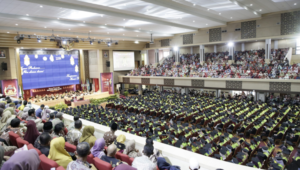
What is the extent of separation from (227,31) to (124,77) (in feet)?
45.7

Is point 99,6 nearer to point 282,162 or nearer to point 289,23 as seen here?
point 282,162

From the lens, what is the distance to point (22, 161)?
2.33 meters

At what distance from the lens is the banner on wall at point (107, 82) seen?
81.7ft

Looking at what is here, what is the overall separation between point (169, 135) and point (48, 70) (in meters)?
19.6

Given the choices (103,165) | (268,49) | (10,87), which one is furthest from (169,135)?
(10,87)

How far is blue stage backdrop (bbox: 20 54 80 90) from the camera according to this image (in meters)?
20.6

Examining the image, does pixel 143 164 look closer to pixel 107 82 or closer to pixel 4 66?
pixel 4 66

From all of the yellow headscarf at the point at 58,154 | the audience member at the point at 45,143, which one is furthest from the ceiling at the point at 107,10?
the yellow headscarf at the point at 58,154

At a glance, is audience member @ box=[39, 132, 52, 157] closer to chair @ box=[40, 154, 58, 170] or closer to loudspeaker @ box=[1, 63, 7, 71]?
chair @ box=[40, 154, 58, 170]

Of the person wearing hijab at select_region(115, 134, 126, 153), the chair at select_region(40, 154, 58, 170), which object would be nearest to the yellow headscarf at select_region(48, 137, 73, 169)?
the chair at select_region(40, 154, 58, 170)

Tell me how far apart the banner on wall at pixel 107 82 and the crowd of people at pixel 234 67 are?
3221 millimetres

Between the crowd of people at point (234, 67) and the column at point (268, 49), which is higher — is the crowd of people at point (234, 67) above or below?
below

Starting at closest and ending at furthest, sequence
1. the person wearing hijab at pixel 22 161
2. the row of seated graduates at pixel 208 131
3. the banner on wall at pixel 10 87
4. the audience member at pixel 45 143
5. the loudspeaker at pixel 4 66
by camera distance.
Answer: the person wearing hijab at pixel 22 161 < the audience member at pixel 45 143 < the row of seated graduates at pixel 208 131 < the loudspeaker at pixel 4 66 < the banner on wall at pixel 10 87

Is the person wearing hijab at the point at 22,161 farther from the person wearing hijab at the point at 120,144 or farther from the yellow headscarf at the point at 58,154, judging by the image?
the person wearing hijab at the point at 120,144
